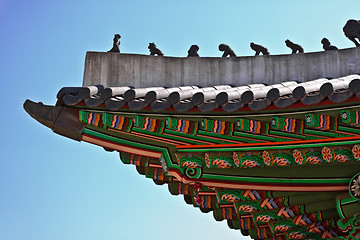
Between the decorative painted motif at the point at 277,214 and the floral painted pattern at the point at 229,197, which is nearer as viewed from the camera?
the decorative painted motif at the point at 277,214

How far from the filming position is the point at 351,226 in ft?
23.0

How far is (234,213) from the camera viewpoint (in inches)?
317

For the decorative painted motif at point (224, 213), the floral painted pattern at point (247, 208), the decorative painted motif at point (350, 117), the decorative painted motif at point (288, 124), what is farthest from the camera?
the decorative painted motif at point (224, 213)

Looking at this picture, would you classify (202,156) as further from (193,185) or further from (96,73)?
(96,73)

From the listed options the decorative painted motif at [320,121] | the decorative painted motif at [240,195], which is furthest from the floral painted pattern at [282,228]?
the decorative painted motif at [320,121]

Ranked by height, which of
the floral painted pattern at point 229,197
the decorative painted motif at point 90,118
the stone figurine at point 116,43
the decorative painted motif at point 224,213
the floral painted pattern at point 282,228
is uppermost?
the stone figurine at point 116,43

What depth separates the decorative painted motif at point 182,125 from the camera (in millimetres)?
6922

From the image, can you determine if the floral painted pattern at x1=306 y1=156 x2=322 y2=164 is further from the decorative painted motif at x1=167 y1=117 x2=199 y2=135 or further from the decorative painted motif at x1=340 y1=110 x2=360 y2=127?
the decorative painted motif at x1=167 y1=117 x2=199 y2=135

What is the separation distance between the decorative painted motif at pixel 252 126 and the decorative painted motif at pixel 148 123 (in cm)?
81

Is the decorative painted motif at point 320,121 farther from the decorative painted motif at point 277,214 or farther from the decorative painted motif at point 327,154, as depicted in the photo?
the decorative painted motif at point 277,214

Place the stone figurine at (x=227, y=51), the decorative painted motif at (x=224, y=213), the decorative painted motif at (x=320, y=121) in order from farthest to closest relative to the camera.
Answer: the stone figurine at (x=227, y=51) < the decorative painted motif at (x=224, y=213) < the decorative painted motif at (x=320, y=121)

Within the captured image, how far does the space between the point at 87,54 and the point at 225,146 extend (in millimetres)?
1937

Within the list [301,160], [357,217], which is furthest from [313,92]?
[357,217]

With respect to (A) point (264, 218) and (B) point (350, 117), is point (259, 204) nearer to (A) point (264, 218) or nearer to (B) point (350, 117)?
(A) point (264, 218)
